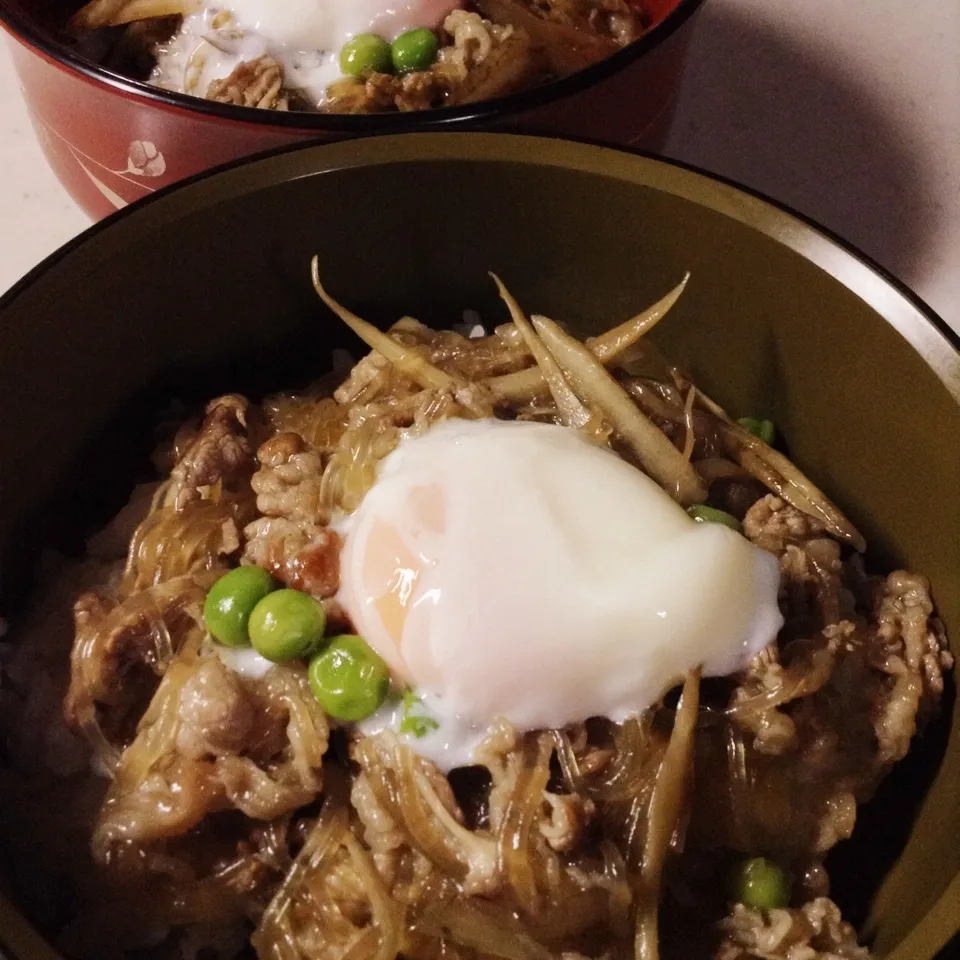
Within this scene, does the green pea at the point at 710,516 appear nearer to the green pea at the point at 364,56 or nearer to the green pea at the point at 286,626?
the green pea at the point at 286,626

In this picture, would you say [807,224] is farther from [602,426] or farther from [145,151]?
[145,151]

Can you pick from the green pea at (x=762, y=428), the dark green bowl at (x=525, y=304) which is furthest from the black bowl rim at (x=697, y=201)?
the green pea at (x=762, y=428)

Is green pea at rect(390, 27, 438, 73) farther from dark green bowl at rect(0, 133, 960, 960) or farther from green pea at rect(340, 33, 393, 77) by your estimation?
dark green bowl at rect(0, 133, 960, 960)

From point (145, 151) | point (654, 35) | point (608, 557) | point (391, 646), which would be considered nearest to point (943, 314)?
point (654, 35)

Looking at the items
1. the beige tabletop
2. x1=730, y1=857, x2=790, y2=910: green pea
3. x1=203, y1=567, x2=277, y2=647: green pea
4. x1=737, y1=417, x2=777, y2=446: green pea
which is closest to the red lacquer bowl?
the beige tabletop

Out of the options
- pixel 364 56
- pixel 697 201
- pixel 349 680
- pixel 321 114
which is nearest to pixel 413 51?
pixel 364 56

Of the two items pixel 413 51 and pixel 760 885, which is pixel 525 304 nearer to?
pixel 413 51
